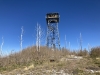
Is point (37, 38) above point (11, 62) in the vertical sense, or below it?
above

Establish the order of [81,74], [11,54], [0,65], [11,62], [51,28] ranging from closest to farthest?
1. [81,74]
2. [0,65]
3. [11,62]
4. [11,54]
5. [51,28]

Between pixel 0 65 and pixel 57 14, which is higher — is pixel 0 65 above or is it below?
below

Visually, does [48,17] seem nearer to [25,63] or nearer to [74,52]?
[74,52]

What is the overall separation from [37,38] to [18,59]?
5.42 m

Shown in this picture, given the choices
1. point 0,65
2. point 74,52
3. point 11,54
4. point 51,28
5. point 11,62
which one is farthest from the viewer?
point 51,28

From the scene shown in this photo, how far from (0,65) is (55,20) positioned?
1282 cm

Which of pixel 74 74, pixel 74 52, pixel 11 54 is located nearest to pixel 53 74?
pixel 74 74

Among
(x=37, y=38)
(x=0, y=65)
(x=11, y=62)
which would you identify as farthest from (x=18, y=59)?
(x=37, y=38)

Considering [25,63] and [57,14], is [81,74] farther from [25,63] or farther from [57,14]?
[57,14]

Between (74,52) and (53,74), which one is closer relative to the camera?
(53,74)

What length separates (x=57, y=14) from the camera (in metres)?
21.1

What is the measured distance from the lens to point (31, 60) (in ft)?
38.8

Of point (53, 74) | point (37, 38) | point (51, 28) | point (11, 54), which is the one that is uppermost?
point (51, 28)

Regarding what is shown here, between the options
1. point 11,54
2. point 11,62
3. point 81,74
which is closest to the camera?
point 81,74
